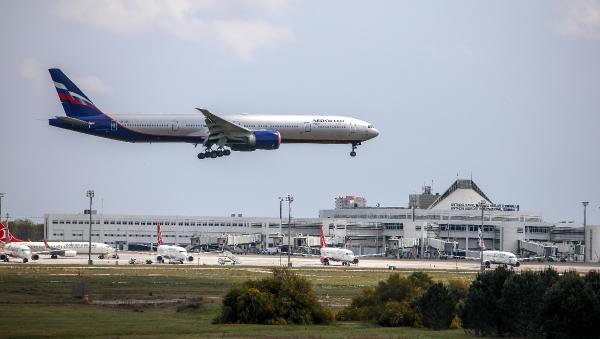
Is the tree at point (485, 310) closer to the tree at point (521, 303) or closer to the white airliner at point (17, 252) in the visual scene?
the tree at point (521, 303)

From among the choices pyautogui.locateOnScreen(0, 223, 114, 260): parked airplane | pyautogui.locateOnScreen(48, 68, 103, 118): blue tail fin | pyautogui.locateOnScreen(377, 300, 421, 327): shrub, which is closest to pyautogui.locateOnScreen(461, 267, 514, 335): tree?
pyautogui.locateOnScreen(377, 300, 421, 327): shrub

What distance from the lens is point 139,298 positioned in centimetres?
9262

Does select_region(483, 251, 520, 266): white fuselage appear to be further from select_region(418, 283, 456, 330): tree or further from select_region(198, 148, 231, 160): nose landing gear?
select_region(418, 283, 456, 330): tree

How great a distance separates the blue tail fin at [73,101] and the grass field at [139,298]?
19.4 meters

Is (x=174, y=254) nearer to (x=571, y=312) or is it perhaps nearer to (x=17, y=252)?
(x=17, y=252)

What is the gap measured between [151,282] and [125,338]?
52407 millimetres

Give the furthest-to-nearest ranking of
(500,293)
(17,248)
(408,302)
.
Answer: (17,248) → (408,302) → (500,293)

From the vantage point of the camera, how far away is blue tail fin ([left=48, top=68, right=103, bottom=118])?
135625mm

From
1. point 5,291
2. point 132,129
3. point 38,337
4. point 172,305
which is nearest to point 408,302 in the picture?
point 172,305

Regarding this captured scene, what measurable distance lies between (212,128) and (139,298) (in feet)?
141

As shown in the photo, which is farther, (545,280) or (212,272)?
(212,272)

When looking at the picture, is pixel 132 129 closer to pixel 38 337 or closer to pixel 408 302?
pixel 408 302

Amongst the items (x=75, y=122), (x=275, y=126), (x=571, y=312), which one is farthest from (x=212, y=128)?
(x=571, y=312)

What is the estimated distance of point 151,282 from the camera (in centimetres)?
11350
